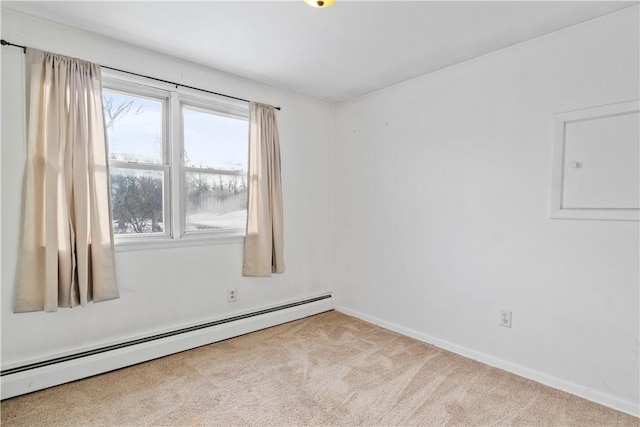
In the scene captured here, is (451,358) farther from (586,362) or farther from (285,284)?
(285,284)

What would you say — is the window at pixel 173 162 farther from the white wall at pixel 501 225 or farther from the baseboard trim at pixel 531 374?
the baseboard trim at pixel 531 374

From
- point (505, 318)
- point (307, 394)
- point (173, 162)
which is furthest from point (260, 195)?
point (505, 318)

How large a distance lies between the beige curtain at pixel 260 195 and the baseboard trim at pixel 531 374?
1402 mm

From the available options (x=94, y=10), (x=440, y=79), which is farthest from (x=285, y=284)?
(x=94, y=10)

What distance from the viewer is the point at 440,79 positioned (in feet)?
9.23

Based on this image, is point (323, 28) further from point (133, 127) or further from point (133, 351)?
point (133, 351)

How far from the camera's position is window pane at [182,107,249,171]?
2830 millimetres

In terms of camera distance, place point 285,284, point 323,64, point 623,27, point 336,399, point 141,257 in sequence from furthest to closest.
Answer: point 285,284 → point 323,64 → point 141,257 → point 336,399 → point 623,27

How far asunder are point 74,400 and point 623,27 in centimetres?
401

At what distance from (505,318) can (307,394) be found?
156cm

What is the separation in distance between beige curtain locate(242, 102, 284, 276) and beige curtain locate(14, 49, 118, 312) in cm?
115

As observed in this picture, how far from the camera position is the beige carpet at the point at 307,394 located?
73.6 inches

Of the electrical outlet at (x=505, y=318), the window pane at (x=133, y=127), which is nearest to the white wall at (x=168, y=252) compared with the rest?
the window pane at (x=133, y=127)

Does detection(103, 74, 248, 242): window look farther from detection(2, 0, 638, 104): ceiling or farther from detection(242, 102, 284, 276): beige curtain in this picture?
detection(2, 0, 638, 104): ceiling
